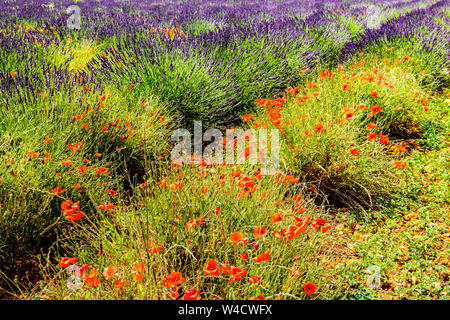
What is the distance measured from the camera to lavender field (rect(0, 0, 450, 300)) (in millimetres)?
1652

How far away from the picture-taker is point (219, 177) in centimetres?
238

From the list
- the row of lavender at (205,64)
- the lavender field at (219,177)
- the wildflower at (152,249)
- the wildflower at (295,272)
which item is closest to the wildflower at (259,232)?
the lavender field at (219,177)

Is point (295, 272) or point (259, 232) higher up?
point (259, 232)

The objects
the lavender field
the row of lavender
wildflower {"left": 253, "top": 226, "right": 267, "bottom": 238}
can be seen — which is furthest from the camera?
the row of lavender

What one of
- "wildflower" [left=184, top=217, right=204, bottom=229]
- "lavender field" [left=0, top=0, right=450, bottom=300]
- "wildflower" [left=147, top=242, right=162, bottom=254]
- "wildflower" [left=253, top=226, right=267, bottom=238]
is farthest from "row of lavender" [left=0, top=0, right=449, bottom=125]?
"wildflower" [left=253, top=226, right=267, bottom=238]

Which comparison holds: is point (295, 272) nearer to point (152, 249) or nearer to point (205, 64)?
point (152, 249)

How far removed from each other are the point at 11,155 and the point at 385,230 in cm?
242

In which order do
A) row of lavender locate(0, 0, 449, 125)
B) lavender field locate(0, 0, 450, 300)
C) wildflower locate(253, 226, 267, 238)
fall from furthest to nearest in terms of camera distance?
row of lavender locate(0, 0, 449, 125)
lavender field locate(0, 0, 450, 300)
wildflower locate(253, 226, 267, 238)

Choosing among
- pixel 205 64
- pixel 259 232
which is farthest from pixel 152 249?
pixel 205 64

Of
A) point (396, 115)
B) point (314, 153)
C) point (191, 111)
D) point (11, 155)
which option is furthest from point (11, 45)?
point (396, 115)

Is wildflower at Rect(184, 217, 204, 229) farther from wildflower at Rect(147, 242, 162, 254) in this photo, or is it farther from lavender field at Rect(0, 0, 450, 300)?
wildflower at Rect(147, 242, 162, 254)

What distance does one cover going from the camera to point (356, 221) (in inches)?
100

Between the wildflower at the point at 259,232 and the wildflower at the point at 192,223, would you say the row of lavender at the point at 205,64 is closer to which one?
the wildflower at the point at 192,223

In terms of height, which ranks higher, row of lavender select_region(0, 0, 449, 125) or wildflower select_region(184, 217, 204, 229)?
→ row of lavender select_region(0, 0, 449, 125)
